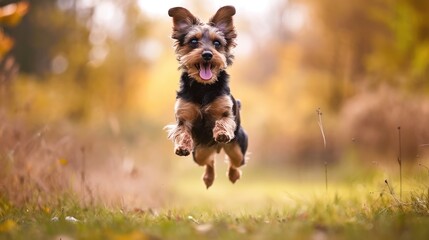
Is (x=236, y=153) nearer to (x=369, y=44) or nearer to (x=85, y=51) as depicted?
(x=85, y=51)

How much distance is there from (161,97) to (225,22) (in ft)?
55.2

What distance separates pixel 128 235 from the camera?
4.19 metres

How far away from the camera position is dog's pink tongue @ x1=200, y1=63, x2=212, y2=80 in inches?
255

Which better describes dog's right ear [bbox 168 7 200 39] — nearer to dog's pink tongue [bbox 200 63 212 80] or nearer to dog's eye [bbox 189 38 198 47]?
dog's eye [bbox 189 38 198 47]

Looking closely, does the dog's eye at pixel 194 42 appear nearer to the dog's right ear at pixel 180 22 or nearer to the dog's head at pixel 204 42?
the dog's head at pixel 204 42

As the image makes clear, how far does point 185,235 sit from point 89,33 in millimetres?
14594

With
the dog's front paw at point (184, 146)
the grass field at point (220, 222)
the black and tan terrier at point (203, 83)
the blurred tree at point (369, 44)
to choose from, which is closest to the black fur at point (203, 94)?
the black and tan terrier at point (203, 83)

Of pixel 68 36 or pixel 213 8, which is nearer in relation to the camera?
pixel 68 36

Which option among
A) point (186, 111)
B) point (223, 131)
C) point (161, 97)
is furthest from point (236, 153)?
point (161, 97)

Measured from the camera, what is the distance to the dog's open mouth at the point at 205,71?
6.47 metres

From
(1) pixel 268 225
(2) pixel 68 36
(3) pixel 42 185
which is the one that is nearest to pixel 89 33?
(2) pixel 68 36

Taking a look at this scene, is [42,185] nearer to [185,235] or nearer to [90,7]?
[185,235]

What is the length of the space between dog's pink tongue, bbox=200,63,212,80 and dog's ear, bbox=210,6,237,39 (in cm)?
65

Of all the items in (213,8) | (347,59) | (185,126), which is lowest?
(185,126)
